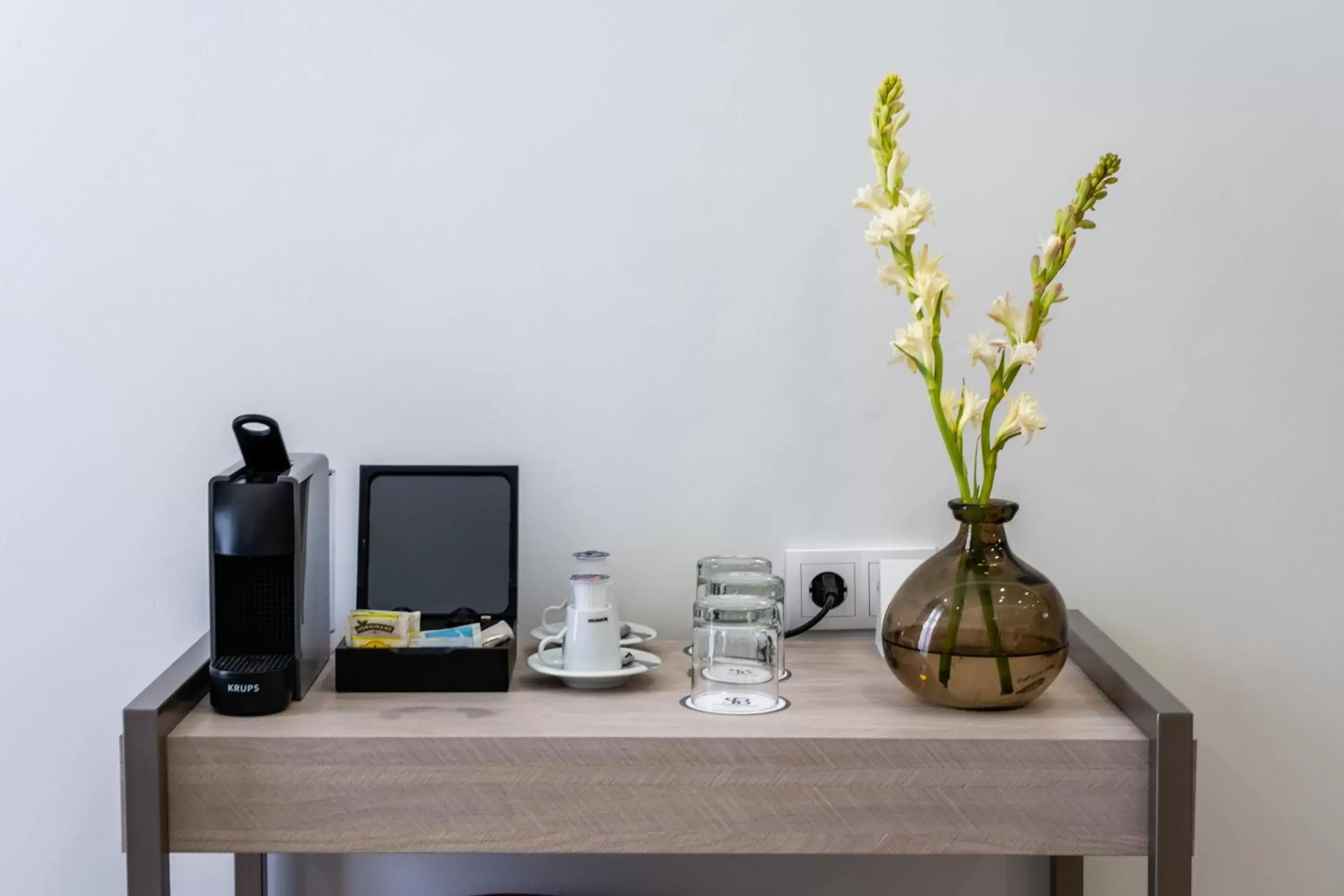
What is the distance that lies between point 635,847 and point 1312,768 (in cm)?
88

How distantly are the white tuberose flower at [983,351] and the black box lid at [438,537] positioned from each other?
51 cm

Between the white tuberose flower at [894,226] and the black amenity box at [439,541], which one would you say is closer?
the white tuberose flower at [894,226]

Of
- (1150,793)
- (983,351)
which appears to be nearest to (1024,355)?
(983,351)

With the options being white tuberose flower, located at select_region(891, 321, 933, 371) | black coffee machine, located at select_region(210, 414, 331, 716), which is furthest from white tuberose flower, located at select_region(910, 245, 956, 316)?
black coffee machine, located at select_region(210, 414, 331, 716)

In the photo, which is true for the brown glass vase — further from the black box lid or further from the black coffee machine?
the black coffee machine

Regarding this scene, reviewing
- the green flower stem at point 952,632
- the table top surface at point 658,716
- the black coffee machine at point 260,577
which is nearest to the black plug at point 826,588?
the table top surface at point 658,716

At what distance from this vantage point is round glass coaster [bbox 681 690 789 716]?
109 cm

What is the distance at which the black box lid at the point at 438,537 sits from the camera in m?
1.31

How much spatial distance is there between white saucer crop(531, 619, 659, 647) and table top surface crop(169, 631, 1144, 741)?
0.07 metres

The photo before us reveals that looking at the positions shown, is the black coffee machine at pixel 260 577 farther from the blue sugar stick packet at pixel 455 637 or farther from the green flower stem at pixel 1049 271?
the green flower stem at pixel 1049 271

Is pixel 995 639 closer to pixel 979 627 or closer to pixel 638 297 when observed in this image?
pixel 979 627

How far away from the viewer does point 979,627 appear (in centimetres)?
109

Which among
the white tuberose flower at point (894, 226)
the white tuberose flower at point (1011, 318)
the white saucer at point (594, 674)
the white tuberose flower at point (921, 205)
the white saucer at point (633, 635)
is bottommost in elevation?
the white saucer at point (594, 674)

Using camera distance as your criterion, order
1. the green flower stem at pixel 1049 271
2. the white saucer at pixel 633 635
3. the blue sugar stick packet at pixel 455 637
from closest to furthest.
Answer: the green flower stem at pixel 1049 271
the blue sugar stick packet at pixel 455 637
the white saucer at pixel 633 635
